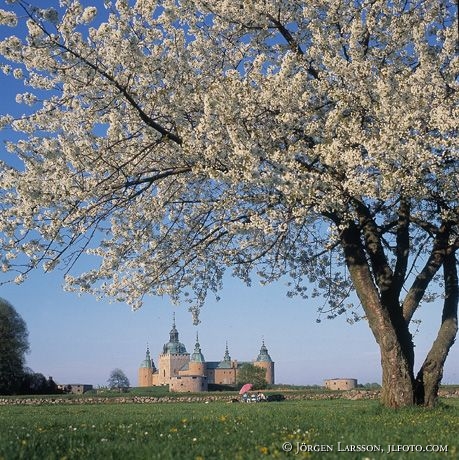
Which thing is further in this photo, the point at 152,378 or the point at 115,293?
the point at 152,378

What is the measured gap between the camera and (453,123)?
11.9 meters

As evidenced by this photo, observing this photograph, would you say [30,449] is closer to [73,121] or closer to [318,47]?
[73,121]

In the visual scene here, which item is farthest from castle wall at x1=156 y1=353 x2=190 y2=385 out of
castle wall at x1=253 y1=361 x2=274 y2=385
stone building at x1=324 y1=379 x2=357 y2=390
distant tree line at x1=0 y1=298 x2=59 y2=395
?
distant tree line at x1=0 y1=298 x2=59 y2=395

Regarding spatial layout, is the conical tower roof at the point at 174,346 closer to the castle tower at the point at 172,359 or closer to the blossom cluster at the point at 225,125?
the castle tower at the point at 172,359

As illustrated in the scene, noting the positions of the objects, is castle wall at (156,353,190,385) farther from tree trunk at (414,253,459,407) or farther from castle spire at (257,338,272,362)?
tree trunk at (414,253,459,407)

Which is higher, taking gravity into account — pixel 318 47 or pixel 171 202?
pixel 318 47

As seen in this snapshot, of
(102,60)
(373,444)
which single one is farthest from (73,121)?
(373,444)

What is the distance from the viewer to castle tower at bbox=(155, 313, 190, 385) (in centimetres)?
17262

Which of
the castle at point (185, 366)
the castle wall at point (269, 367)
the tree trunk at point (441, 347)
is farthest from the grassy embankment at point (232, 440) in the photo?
the castle wall at point (269, 367)

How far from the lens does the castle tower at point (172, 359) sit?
6796 inches

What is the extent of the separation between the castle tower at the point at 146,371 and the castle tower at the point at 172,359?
9013mm

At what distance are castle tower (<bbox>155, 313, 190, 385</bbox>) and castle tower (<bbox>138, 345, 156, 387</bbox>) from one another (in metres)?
9.01

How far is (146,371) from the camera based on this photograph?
632 feet

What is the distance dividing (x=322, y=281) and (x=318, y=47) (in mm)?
6746
